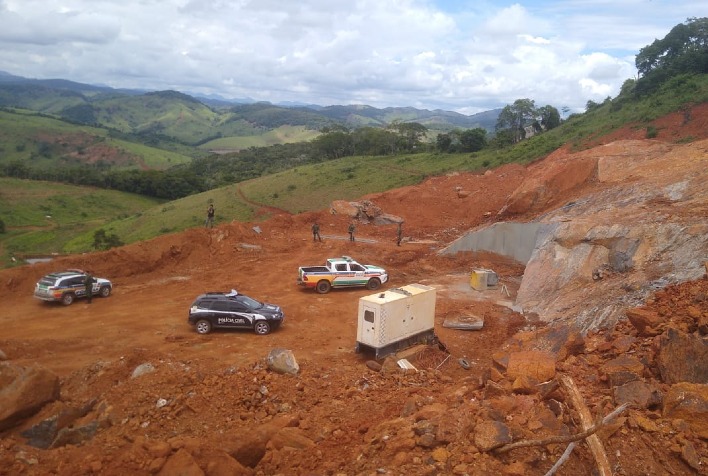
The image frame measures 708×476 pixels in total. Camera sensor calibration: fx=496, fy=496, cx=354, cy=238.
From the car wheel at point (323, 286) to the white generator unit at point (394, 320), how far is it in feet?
24.5

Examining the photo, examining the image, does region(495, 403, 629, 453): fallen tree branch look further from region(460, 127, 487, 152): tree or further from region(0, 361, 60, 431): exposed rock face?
region(460, 127, 487, 152): tree

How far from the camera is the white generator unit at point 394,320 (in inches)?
553

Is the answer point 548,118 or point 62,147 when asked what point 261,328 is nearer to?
point 548,118

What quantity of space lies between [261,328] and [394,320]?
5.32 meters

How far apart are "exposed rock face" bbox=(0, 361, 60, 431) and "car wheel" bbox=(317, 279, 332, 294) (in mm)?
11949

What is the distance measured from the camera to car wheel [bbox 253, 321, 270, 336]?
1725cm

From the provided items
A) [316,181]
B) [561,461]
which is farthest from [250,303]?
[316,181]

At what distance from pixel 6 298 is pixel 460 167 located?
39970 mm

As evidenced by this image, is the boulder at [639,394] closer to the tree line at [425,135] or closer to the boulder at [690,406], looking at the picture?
the boulder at [690,406]

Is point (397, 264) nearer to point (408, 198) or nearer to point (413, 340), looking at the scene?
point (413, 340)

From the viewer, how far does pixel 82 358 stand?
14.7m

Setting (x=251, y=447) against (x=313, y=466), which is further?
(x=251, y=447)

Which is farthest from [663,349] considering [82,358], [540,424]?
[82,358]

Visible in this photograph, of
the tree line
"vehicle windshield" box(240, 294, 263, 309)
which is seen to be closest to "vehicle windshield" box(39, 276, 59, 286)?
"vehicle windshield" box(240, 294, 263, 309)
